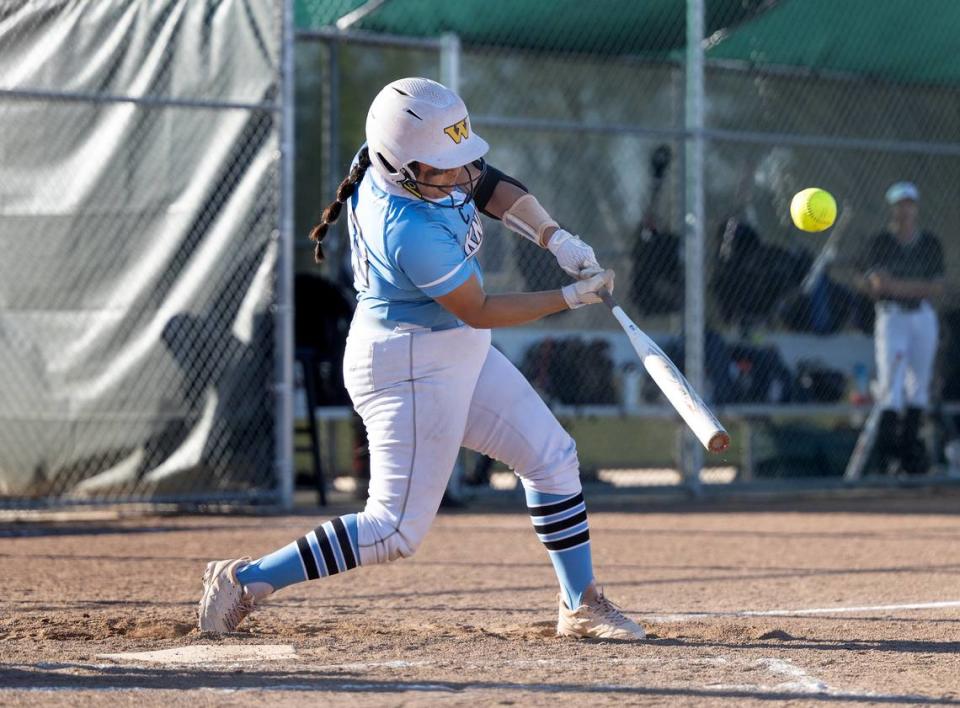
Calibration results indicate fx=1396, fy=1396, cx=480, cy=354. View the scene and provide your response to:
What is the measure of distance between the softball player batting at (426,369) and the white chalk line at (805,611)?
591mm

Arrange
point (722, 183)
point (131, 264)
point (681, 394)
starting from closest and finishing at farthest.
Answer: point (681, 394), point (131, 264), point (722, 183)

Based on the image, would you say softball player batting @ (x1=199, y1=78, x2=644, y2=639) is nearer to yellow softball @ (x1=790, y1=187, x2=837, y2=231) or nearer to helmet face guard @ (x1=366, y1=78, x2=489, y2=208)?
helmet face guard @ (x1=366, y1=78, x2=489, y2=208)

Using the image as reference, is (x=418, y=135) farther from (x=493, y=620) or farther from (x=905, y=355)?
(x=905, y=355)

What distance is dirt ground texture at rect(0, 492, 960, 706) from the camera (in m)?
3.75

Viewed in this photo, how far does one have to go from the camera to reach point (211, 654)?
4.26 metres

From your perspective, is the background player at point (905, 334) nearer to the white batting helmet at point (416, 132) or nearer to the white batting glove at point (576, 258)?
the white batting glove at point (576, 258)

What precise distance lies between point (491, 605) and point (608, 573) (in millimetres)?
1101

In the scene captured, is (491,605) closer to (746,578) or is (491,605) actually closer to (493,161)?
(746,578)

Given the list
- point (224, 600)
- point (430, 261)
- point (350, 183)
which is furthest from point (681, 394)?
point (224, 600)

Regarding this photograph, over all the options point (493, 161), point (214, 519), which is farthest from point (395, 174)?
point (493, 161)

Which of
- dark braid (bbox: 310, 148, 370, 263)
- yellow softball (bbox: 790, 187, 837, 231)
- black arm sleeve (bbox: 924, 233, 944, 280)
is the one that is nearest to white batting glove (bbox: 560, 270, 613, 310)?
dark braid (bbox: 310, 148, 370, 263)

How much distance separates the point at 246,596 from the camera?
14.6 feet

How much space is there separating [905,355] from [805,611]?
605 cm

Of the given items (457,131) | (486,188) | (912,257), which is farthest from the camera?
(912,257)
